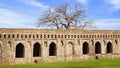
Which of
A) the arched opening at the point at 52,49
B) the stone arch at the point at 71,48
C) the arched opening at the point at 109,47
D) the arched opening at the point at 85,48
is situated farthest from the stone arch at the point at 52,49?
the arched opening at the point at 109,47

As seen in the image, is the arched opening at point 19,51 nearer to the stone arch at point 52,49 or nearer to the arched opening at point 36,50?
the arched opening at point 36,50

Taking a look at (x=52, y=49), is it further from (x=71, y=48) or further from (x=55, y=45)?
(x=71, y=48)

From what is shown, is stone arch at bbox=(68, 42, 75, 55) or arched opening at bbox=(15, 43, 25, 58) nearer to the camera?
arched opening at bbox=(15, 43, 25, 58)

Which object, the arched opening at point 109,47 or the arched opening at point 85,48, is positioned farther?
the arched opening at point 109,47

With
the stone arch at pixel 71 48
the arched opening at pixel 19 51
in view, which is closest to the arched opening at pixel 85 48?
the stone arch at pixel 71 48

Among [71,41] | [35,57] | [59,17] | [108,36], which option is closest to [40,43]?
[35,57]

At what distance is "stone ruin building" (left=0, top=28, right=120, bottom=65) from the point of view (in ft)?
129

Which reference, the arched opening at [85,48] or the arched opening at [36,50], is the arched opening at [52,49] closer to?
the arched opening at [36,50]

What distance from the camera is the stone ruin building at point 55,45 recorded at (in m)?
39.3

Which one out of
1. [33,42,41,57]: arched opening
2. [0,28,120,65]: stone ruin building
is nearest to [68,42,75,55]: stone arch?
[0,28,120,65]: stone ruin building

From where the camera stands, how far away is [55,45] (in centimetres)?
4397

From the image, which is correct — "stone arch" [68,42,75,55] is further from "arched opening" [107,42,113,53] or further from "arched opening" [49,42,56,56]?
"arched opening" [107,42,113,53]

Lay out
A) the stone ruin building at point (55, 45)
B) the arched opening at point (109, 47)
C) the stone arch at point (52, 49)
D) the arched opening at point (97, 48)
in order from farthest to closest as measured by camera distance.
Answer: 1. the arched opening at point (109, 47)
2. the arched opening at point (97, 48)
3. the stone arch at point (52, 49)
4. the stone ruin building at point (55, 45)

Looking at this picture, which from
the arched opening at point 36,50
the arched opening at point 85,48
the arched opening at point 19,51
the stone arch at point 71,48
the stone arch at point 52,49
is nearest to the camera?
the arched opening at point 19,51
